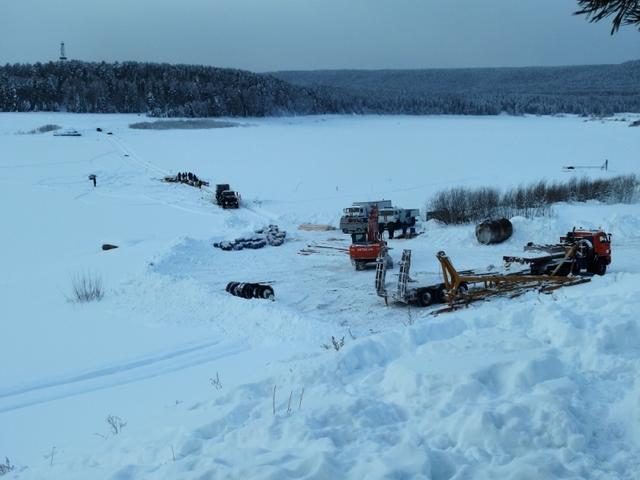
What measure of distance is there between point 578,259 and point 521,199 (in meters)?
11.4

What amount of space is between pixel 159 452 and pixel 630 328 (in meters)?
5.03

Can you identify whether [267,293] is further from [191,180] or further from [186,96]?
[186,96]

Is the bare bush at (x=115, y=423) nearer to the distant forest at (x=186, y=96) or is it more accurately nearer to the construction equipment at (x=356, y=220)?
the construction equipment at (x=356, y=220)

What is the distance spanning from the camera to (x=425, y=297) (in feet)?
50.4

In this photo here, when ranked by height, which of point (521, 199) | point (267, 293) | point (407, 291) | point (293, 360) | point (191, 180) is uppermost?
point (293, 360)

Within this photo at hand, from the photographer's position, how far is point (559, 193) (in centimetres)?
2916

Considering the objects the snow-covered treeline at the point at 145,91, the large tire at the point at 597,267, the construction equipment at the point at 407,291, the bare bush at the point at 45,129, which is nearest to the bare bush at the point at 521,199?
the large tire at the point at 597,267

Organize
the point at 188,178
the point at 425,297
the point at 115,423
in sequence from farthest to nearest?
the point at 188,178, the point at 425,297, the point at 115,423

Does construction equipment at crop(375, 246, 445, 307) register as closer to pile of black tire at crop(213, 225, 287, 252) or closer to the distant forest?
pile of black tire at crop(213, 225, 287, 252)

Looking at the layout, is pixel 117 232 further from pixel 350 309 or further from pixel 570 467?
pixel 570 467

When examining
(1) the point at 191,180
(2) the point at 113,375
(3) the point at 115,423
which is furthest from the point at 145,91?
(3) the point at 115,423

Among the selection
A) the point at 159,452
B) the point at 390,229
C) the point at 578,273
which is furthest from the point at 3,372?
the point at 390,229

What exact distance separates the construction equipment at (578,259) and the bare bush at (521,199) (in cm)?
835

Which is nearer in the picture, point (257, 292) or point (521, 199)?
point (257, 292)
